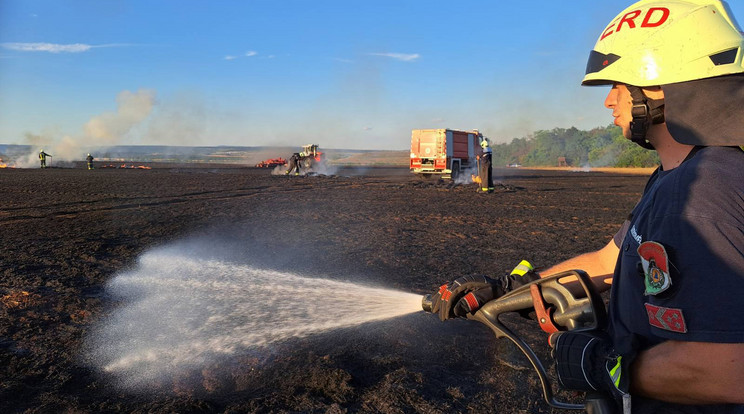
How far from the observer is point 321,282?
6516mm

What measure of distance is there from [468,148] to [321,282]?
90.5 feet

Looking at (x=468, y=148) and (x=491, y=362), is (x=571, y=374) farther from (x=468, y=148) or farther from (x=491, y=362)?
(x=468, y=148)

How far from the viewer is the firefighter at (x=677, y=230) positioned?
4.23ft

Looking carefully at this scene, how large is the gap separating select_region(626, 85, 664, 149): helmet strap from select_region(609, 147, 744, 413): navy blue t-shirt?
27 cm

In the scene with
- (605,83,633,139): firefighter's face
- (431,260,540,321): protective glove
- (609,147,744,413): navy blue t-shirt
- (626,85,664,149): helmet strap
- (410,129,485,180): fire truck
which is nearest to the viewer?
(609,147,744,413): navy blue t-shirt

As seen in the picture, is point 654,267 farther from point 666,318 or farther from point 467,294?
point 467,294

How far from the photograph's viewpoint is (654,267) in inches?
53.7

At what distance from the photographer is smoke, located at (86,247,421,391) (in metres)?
4.04

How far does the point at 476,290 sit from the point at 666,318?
40.0 inches

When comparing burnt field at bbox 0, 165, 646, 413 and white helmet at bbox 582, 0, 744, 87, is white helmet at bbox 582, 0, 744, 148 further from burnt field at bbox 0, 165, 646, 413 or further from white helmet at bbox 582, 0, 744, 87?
burnt field at bbox 0, 165, 646, 413

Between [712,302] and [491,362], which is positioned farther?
[491,362]

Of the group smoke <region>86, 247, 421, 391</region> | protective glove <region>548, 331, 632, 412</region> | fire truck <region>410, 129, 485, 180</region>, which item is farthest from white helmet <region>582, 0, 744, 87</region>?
fire truck <region>410, 129, 485, 180</region>

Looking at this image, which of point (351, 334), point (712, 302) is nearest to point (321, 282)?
point (351, 334)

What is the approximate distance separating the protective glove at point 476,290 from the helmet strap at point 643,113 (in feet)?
2.58
